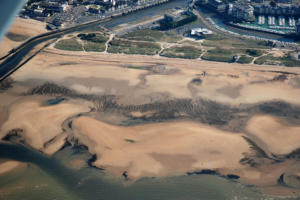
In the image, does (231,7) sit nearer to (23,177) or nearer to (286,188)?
(286,188)

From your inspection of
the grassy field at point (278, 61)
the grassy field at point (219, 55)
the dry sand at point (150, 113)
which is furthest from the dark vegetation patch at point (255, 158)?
the grassy field at point (219, 55)

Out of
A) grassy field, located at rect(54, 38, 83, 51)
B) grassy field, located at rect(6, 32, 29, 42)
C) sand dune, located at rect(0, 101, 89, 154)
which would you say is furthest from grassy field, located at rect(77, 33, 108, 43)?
sand dune, located at rect(0, 101, 89, 154)

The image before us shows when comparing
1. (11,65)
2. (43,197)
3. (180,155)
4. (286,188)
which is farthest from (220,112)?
(11,65)

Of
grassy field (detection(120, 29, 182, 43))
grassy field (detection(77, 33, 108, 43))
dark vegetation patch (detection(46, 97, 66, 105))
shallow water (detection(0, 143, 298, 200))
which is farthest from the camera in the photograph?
grassy field (detection(120, 29, 182, 43))

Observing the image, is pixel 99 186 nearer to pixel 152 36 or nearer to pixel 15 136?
pixel 15 136

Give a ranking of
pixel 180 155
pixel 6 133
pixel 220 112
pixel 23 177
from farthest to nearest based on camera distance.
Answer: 1. pixel 220 112
2. pixel 6 133
3. pixel 180 155
4. pixel 23 177

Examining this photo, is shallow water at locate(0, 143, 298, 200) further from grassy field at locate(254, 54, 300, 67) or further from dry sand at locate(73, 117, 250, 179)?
grassy field at locate(254, 54, 300, 67)
